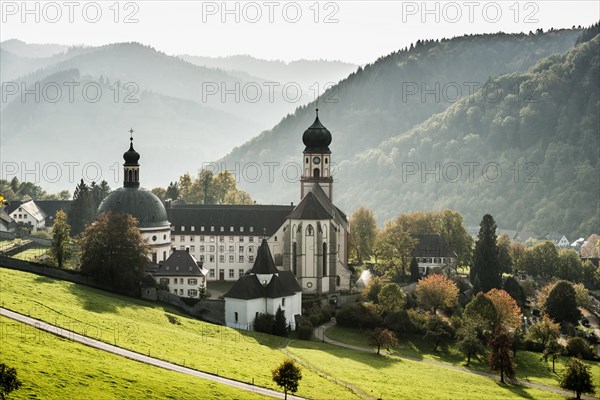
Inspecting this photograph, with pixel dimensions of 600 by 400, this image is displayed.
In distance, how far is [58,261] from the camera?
93.2 m

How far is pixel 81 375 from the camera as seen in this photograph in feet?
168

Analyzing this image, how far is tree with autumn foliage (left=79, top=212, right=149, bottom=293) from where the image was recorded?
286 feet

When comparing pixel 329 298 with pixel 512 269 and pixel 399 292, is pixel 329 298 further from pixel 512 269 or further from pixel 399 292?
pixel 512 269

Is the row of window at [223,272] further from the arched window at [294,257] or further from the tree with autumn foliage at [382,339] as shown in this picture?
the tree with autumn foliage at [382,339]

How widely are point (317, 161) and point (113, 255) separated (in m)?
35.8

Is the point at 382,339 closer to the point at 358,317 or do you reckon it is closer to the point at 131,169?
the point at 358,317

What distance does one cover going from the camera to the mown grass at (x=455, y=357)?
8125cm

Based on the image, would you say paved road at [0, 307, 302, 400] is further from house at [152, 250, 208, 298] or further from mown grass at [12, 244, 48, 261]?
mown grass at [12, 244, 48, 261]

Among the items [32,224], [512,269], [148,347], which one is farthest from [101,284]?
[512,269]

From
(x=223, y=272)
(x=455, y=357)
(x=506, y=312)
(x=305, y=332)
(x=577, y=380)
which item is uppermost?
(x=223, y=272)

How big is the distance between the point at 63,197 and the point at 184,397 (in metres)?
144

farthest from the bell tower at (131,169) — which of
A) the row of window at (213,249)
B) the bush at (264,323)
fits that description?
the bush at (264,323)

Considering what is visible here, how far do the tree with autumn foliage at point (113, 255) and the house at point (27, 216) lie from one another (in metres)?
49.6

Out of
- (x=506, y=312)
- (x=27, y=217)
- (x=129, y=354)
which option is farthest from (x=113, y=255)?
(x=27, y=217)
